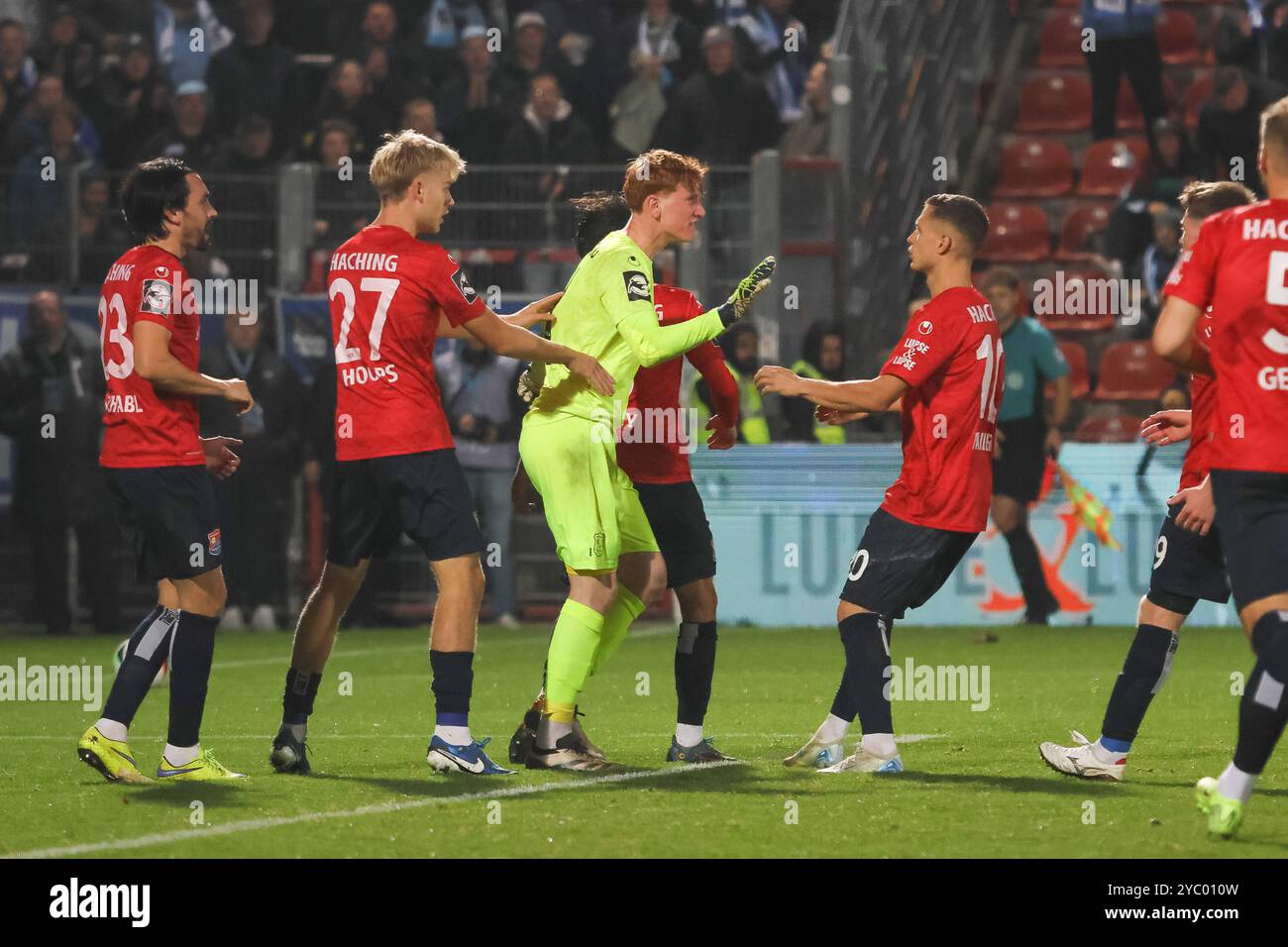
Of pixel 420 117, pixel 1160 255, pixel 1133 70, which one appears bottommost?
pixel 1160 255

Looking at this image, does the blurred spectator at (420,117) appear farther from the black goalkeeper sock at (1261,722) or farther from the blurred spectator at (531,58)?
the black goalkeeper sock at (1261,722)

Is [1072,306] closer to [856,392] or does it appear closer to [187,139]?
[187,139]

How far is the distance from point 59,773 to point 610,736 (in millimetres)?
2286

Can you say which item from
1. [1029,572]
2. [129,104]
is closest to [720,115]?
[1029,572]

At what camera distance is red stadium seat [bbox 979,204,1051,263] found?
18.5m

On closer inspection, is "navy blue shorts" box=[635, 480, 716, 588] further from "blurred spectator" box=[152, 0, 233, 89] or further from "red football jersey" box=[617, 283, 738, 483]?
"blurred spectator" box=[152, 0, 233, 89]

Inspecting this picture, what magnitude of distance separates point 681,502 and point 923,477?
1.00 m

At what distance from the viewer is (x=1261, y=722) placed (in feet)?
20.0

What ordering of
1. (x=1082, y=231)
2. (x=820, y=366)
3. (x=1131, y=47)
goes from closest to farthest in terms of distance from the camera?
(x=820, y=366)
(x=1131, y=47)
(x=1082, y=231)

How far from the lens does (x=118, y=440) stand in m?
7.59

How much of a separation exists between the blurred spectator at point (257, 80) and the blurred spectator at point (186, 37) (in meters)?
0.26
